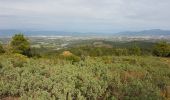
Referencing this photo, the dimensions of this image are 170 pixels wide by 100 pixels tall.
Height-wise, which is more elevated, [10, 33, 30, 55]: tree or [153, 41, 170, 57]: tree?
[10, 33, 30, 55]: tree

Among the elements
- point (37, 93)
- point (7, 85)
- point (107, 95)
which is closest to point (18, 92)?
point (7, 85)

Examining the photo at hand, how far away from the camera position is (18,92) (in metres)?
12.6

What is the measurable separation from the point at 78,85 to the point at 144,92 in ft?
11.0

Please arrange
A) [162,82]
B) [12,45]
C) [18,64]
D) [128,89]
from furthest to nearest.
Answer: [12,45] → [18,64] → [162,82] → [128,89]

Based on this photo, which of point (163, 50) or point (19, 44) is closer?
point (19, 44)

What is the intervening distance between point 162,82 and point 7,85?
9474mm

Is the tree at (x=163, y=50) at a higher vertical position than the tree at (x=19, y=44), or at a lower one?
lower

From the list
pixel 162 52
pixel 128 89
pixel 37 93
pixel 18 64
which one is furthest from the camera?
pixel 162 52

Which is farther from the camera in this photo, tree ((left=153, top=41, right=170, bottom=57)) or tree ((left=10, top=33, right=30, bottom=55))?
tree ((left=153, top=41, right=170, bottom=57))

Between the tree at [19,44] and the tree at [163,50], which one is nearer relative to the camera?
the tree at [19,44]

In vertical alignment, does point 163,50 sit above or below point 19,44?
below

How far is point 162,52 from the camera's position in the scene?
68875mm

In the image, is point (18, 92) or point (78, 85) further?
point (78, 85)

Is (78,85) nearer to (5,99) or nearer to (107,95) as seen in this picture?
(107,95)
